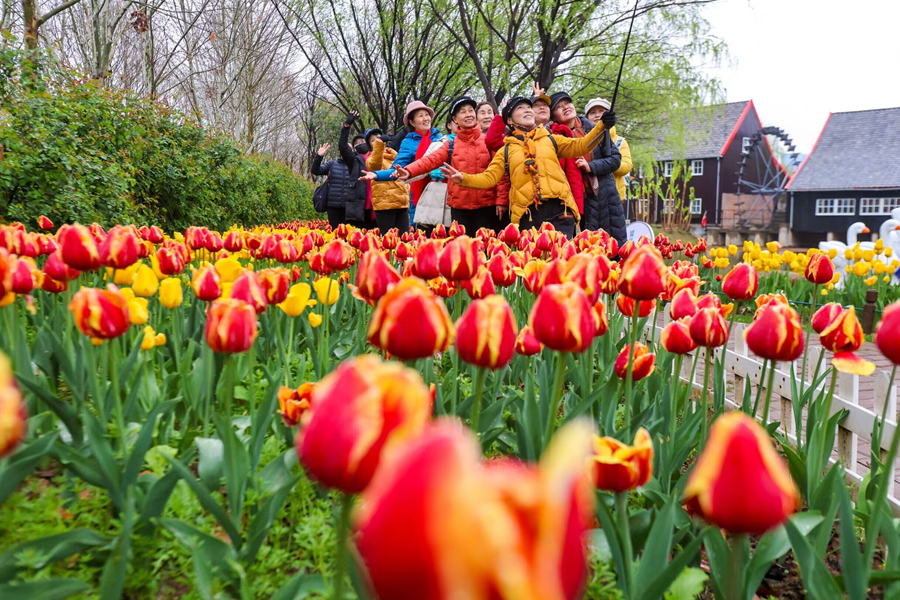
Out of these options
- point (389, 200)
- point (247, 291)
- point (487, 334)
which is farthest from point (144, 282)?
point (389, 200)

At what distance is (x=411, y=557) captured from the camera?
0.31m

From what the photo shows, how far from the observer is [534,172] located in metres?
5.41

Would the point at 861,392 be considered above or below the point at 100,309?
below

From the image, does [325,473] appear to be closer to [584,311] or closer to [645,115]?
[584,311]

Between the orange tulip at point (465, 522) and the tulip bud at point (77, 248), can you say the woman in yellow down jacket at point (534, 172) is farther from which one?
the orange tulip at point (465, 522)

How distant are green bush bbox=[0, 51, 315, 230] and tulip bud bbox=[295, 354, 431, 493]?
5.25 metres

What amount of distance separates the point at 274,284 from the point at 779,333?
1.40 metres

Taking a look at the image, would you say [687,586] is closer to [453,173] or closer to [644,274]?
[644,274]

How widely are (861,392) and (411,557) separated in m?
5.41

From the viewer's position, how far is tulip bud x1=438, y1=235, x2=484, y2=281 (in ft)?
5.94

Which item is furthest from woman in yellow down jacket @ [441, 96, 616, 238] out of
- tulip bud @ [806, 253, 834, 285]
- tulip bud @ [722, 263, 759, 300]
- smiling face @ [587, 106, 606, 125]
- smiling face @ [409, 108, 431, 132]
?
tulip bud @ [722, 263, 759, 300]

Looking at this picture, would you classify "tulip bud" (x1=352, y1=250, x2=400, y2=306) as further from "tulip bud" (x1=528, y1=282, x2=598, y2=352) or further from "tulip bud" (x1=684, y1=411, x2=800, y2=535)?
"tulip bud" (x1=684, y1=411, x2=800, y2=535)

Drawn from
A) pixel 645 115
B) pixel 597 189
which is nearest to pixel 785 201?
pixel 645 115

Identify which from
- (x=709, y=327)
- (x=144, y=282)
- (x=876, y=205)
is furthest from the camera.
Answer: (x=876, y=205)
